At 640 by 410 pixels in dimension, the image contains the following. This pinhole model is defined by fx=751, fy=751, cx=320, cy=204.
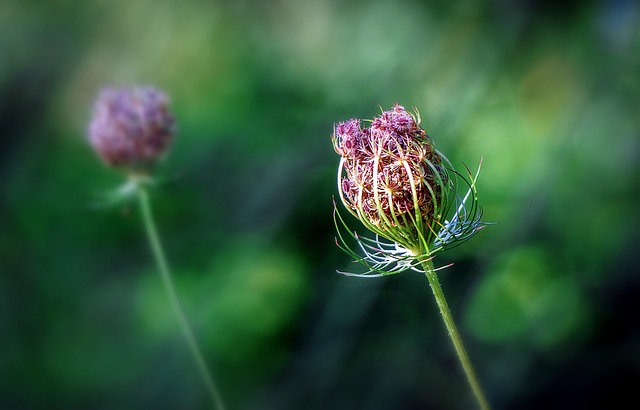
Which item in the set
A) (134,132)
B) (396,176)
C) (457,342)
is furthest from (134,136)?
(457,342)

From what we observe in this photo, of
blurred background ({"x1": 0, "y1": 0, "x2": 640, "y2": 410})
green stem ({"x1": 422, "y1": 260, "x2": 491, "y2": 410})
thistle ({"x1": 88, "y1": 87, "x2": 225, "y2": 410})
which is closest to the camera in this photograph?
green stem ({"x1": 422, "y1": 260, "x2": 491, "y2": 410})

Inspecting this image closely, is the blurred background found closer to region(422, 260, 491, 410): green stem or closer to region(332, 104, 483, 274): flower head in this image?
region(332, 104, 483, 274): flower head

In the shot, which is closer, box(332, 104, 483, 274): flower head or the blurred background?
box(332, 104, 483, 274): flower head

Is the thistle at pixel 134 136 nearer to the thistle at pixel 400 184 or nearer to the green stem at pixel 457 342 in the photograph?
the thistle at pixel 400 184

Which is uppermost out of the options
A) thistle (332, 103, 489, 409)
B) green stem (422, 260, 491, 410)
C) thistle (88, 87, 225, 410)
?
thistle (88, 87, 225, 410)

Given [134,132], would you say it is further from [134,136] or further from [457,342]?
[457,342]

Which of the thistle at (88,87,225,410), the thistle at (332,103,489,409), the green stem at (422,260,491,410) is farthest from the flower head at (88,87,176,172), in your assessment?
the green stem at (422,260,491,410)
